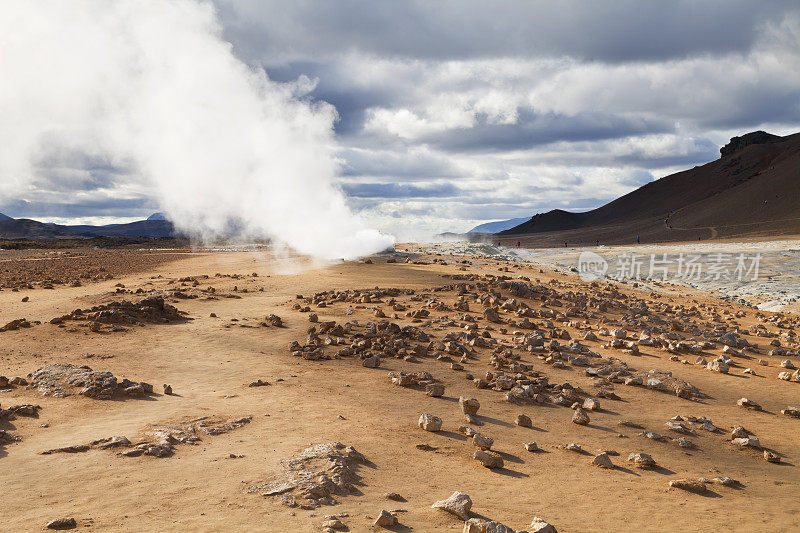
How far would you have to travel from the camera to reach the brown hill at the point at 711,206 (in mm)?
93562

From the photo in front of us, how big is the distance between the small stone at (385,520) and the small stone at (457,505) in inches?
25.2

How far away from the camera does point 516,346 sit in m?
14.2

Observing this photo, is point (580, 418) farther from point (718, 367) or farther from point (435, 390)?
point (718, 367)

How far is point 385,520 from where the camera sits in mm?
5191

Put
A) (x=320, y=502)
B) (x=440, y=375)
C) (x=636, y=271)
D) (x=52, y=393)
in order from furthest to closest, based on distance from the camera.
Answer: (x=636, y=271) → (x=440, y=375) → (x=52, y=393) → (x=320, y=502)

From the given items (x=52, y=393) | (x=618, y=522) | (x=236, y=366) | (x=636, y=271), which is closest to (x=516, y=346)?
(x=236, y=366)

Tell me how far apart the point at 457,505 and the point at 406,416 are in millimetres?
3498

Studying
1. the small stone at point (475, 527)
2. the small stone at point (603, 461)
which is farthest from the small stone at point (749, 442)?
the small stone at point (475, 527)

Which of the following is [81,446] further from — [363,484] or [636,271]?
[636,271]

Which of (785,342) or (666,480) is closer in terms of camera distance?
(666,480)

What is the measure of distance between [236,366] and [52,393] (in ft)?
11.4

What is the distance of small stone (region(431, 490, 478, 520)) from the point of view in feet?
18.0

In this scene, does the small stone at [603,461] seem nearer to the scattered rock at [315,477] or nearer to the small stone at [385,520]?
the scattered rock at [315,477]

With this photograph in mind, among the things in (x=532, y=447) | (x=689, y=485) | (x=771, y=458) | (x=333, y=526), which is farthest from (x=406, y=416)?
(x=771, y=458)
